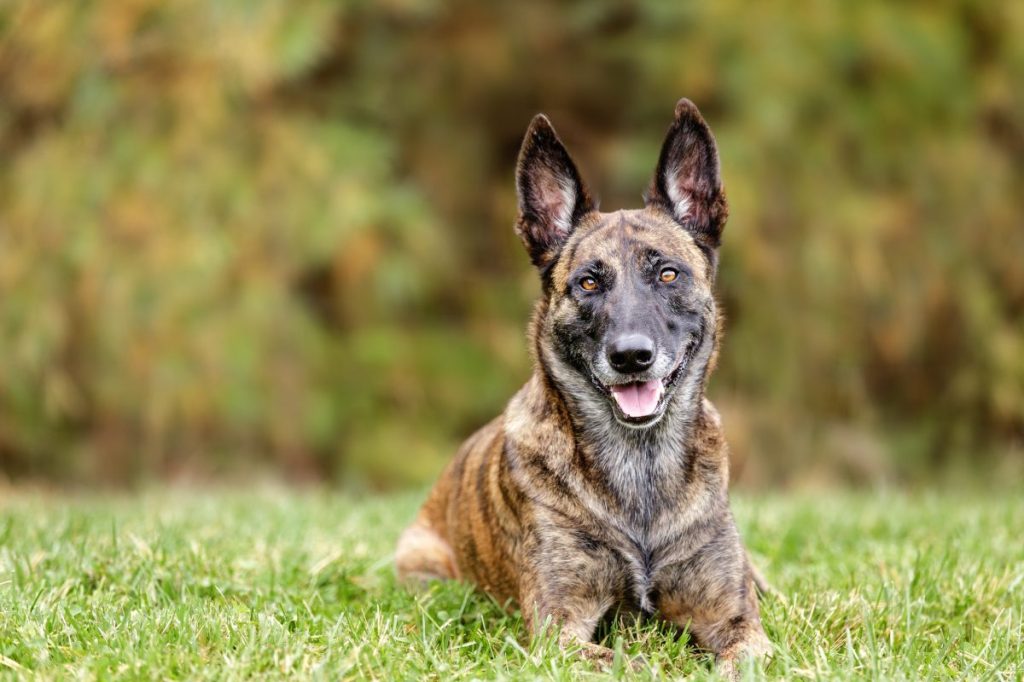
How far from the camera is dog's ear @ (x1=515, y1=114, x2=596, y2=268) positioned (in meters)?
4.30

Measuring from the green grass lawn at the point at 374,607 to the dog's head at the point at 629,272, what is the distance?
33.1 inches

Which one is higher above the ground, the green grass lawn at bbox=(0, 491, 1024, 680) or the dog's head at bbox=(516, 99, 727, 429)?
the dog's head at bbox=(516, 99, 727, 429)

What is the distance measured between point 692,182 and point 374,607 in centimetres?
196

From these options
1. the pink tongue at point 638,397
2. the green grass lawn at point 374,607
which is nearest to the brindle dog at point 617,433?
the pink tongue at point 638,397

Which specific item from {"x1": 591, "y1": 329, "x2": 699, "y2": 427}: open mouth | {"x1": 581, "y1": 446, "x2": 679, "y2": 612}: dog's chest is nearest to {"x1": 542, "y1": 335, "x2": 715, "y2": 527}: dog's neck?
{"x1": 581, "y1": 446, "x2": 679, "y2": 612}: dog's chest

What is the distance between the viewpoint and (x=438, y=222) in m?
12.9

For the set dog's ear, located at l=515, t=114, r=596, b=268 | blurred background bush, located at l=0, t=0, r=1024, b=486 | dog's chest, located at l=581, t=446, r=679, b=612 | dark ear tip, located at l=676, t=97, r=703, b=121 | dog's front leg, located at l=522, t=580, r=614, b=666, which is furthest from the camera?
blurred background bush, located at l=0, t=0, r=1024, b=486

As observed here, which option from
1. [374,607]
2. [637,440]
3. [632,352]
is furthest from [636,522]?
[374,607]

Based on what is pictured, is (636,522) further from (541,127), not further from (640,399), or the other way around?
(541,127)

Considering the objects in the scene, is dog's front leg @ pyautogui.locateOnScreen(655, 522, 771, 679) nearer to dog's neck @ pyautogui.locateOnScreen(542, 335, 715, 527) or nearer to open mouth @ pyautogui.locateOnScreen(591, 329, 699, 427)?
dog's neck @ pyautogui.locateOnScreen(542, 335, 715, 527)

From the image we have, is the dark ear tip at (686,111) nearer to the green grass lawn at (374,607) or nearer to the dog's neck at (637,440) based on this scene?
the dog's neck at (637,440)

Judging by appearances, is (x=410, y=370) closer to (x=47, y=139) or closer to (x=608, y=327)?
(x=47, y=139)

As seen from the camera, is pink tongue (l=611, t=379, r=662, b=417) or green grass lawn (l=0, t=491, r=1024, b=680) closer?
green grass lawn (l=0, t=491, r=1024, b=680)

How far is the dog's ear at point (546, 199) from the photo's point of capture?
430 centimetres
